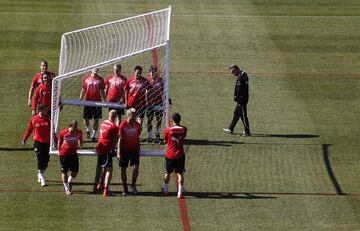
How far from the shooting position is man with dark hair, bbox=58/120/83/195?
25922 mm

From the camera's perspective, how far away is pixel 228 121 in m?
32.3

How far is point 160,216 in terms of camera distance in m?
25.1

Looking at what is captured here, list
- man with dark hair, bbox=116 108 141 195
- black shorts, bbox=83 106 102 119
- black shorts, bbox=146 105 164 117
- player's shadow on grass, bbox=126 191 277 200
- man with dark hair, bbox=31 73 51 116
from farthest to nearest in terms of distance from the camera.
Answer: black shorts, bbox=83 106 102 119
black shorts, bbox=146 105 164 117
man with dark hair, bbox=31 73 51 116
player's shadow on grass, bbox=126 191 277 200
man with dark hair, bbox=116 108 141 195

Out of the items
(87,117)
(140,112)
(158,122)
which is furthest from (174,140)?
(87,117)

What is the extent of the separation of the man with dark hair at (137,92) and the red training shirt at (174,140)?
144 inches

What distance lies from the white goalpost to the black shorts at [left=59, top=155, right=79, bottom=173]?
116cm

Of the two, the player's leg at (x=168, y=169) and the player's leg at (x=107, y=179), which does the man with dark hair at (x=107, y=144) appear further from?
the player's leg at (x=168, y=169)

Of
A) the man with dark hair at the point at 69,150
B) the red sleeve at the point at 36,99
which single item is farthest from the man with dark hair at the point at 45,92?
the man with dark hair at the point at 69,150

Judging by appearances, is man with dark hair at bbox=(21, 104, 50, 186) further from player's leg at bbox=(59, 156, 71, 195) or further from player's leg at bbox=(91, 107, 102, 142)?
player's leg at bbox=(91, 107, 102, 142)

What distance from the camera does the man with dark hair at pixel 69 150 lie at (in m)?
25.9

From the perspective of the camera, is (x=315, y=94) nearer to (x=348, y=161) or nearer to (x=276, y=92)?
(x=276, y=92)

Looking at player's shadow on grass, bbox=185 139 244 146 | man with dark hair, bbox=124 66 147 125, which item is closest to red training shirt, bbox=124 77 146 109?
man with dark hair, bbox=124 66 147 125

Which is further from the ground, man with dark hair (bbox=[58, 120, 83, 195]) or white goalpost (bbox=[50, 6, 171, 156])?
white goalpost (bbox=[50, 6, 171, 156])

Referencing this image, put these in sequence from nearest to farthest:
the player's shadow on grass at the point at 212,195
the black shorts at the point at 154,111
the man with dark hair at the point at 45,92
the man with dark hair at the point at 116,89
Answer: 1. the player's shadow on grass at the point at 212,195
2. the man with dark hair at the point at 45,92
3. the black shorts at the point at 154,111
4. the man with dark hair at the point at 116,89
